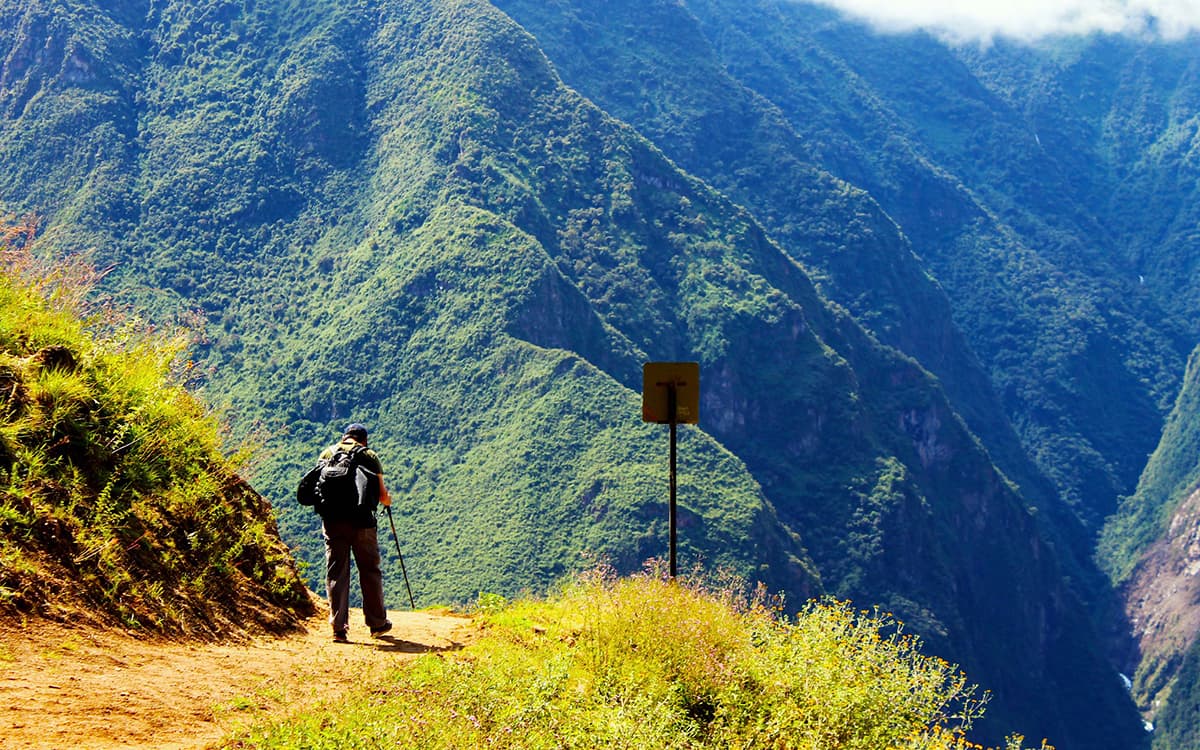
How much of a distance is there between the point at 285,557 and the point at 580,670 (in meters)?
4.91

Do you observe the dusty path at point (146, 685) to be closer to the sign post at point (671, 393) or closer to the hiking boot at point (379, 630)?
the hiking boot at point (379, 630)

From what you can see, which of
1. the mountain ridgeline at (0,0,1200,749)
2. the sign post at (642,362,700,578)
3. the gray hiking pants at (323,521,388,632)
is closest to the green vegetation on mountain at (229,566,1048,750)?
the gray hiking pants at (323,521,388,632)

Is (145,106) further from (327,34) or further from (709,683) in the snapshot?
(709,683)

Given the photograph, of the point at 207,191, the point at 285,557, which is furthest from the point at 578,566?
the point at 285,557

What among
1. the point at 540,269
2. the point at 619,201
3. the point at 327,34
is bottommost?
the point at 540,269

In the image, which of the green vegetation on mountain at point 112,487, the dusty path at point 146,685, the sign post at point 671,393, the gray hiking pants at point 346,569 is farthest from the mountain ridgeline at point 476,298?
the dusty path at point 146,685

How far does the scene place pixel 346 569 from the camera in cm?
1298

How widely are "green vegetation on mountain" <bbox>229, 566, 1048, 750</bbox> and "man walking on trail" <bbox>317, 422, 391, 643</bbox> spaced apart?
1290mm

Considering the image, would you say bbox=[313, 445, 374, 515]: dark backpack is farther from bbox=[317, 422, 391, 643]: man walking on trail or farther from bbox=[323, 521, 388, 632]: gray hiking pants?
bbox=[323, 521, 388, 632]: gray hiking pants

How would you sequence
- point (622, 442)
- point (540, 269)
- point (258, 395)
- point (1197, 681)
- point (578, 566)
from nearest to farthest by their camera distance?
point (578, 566) → point (258, 395) → point (622, 442) → point (540, 269) → point (1197, 681)

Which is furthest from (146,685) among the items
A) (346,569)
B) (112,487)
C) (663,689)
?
(663,689)

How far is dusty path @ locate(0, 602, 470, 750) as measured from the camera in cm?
808

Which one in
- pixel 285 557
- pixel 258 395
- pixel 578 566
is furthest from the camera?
pixel 258 395

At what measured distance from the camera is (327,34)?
16925 centimetres
